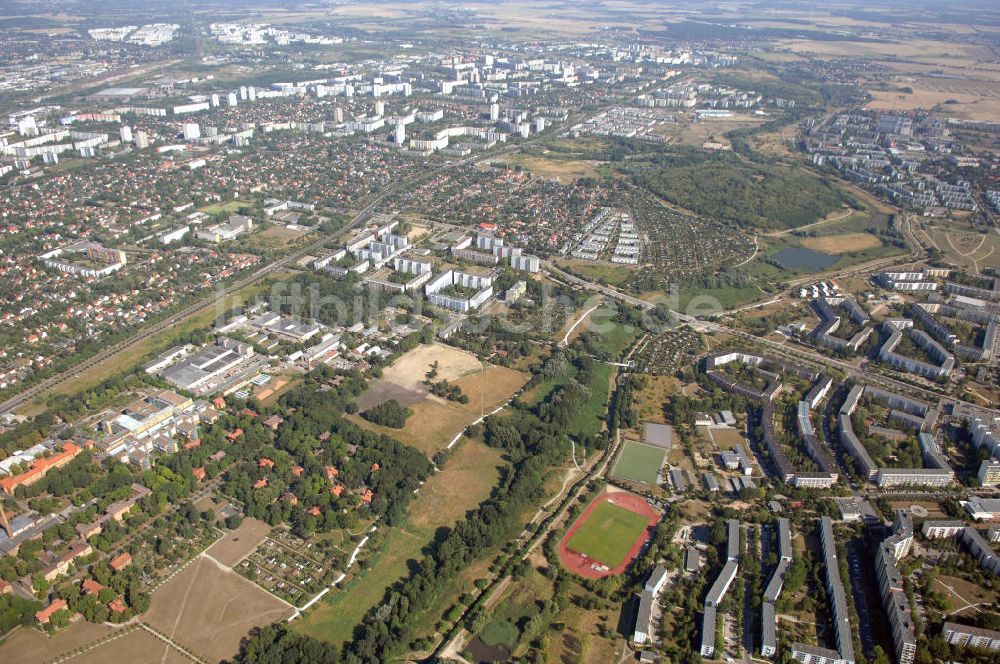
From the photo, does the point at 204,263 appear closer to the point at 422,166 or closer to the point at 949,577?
the point at 422,166

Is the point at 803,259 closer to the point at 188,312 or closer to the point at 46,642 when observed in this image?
the point at 188,312

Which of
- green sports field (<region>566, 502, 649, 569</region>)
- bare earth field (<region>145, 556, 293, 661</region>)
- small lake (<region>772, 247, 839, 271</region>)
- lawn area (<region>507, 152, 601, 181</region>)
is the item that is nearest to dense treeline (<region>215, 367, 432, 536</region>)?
bare earth field (<region>145, 556, 293, 661</region>)

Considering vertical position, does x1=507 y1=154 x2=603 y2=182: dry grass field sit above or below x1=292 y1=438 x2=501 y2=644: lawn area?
above

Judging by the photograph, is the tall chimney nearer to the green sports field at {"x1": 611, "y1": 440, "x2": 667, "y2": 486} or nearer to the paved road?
the paved road

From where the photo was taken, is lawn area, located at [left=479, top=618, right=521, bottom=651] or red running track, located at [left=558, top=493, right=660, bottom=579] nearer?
lawn area, located at [left=479, top=618, right=521, bottom=651]

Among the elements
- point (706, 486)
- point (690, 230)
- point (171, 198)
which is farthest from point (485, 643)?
point (171, 198)
